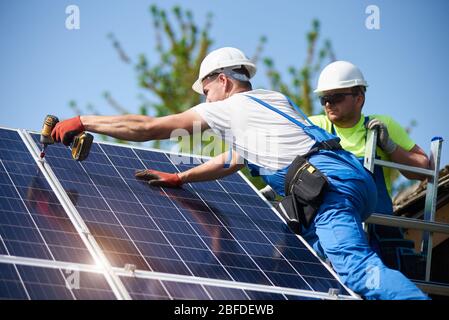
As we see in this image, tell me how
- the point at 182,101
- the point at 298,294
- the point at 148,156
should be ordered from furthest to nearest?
the point at 182,101
the point at 148,156
the point at 298,294

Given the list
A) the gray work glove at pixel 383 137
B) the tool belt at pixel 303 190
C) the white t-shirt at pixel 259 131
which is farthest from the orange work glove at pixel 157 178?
the gray work glove at pixel 383 137

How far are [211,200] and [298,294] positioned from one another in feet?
5.74

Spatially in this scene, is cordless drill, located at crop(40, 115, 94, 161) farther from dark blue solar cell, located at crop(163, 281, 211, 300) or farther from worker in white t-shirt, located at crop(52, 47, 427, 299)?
dark blue solar cell, located at crop(163, 281, 211, 300)

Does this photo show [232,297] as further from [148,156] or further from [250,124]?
[148,156]

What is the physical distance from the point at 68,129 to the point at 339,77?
8.75ft

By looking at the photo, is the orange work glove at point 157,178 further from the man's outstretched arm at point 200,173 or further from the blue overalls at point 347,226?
the blue overalls at point 347,226

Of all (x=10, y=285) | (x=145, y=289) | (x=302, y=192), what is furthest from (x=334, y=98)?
(x=10, y=285)

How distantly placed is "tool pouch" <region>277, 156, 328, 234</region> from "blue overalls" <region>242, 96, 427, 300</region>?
0.20ft

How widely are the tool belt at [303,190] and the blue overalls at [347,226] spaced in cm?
5

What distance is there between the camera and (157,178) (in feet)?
27.6

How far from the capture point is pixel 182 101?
77.9 ft

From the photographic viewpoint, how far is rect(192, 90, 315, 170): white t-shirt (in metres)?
7.82

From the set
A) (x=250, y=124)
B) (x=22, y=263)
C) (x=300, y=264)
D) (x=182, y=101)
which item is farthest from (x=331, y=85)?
(x=182, y=101)

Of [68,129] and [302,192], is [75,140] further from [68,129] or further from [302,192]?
[302,192]
